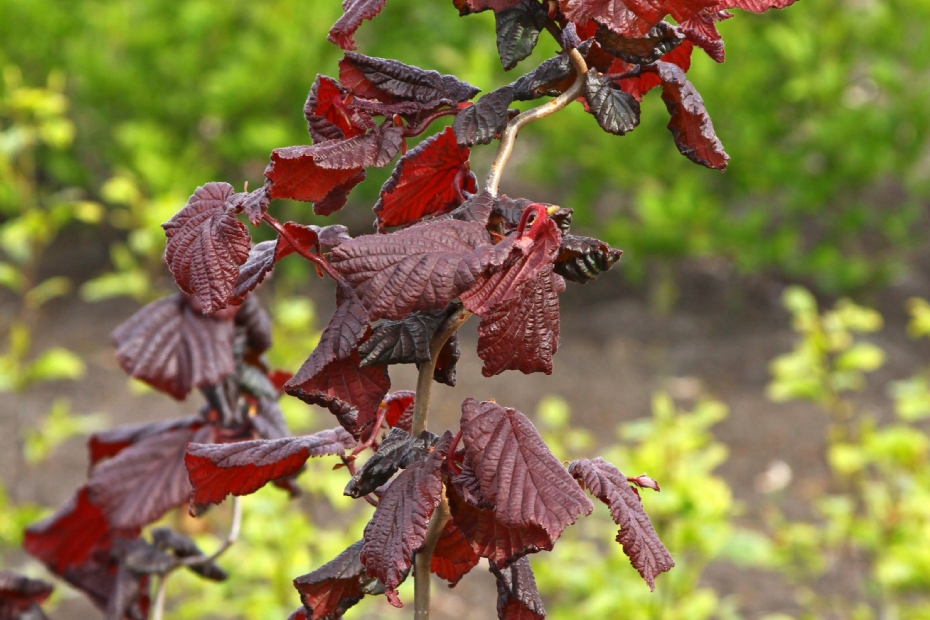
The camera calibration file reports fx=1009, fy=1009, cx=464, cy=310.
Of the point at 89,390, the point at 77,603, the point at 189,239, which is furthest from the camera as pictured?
the point at 89,390

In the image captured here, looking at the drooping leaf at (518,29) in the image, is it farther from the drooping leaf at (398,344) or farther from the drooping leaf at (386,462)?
the drooping leaf at (386,462)

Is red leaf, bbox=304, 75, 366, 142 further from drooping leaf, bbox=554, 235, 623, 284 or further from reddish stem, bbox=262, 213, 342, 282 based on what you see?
drooping leaf, bbox=554, 235, 623, 284

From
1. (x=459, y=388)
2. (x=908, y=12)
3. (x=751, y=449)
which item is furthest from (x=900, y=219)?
(x=459, y=388)

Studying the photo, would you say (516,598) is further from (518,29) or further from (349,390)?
(518,29)

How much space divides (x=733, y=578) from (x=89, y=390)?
3.08 meters

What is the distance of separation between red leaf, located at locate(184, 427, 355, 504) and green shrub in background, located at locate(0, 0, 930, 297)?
13.5 ft

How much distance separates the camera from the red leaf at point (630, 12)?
745 millimetres

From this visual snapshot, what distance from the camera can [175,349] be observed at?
1427 mm

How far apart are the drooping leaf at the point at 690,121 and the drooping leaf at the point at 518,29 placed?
0.38ft

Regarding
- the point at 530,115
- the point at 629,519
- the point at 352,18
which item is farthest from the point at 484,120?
the point at 629,519

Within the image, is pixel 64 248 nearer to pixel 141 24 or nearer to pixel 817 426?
pixel 141 24

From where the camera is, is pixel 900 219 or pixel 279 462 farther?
pixel 900 219

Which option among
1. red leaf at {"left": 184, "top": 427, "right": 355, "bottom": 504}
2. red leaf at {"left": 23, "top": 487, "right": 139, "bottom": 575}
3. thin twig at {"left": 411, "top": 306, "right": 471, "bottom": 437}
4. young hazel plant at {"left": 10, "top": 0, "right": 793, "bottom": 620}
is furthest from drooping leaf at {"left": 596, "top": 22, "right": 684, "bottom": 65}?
red leaf at {"left": 23, "top": 487, "right": 139, "bottom": 575}

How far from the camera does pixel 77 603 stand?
3.24 m
